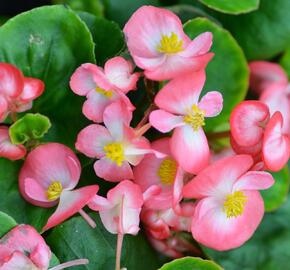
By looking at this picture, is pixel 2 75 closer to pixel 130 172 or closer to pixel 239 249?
pixel 130 172

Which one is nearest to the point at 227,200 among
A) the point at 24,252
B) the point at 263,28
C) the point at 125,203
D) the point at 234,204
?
the point at 234,204

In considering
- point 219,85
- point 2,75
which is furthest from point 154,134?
point 2,75

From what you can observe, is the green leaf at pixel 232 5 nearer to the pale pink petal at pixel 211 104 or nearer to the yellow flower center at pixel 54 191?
the pale pink petal at pixel 211 104

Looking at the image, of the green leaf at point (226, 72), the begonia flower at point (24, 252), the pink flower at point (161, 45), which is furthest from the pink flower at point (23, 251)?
the green leaf at point (226, 72)

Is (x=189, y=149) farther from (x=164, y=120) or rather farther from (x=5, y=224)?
Answer: (x=5, y=224)

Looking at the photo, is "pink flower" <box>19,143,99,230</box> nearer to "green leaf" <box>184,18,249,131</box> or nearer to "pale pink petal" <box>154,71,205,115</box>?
"pale pink petal" <box>154,71,205,115</box>

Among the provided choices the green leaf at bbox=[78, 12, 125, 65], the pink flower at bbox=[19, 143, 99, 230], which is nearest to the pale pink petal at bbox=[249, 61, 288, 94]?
the green leaf at bbox=[78, 12, 125, 65]
